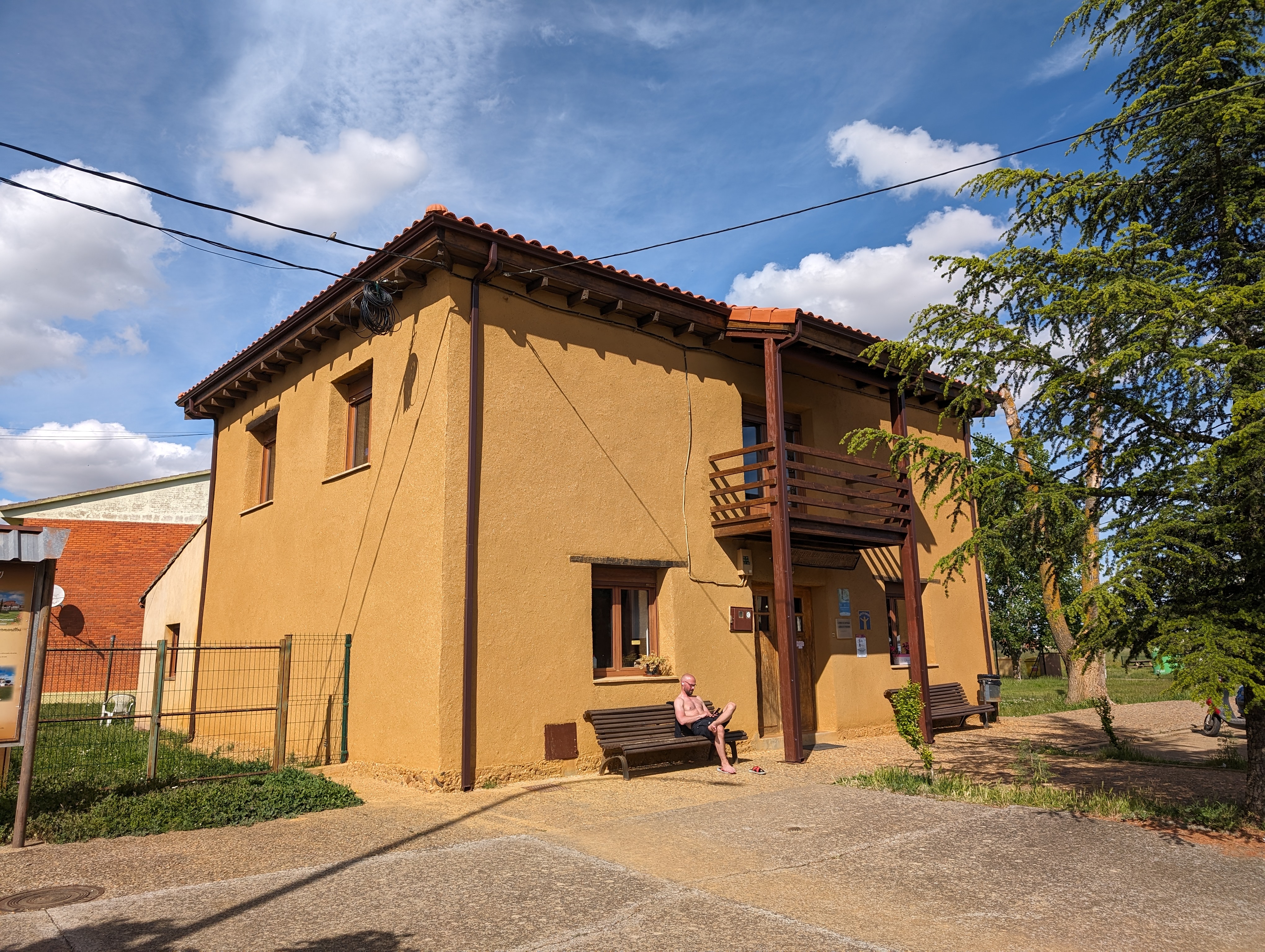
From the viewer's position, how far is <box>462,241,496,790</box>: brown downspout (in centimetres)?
888

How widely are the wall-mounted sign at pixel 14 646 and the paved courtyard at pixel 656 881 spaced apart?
3.15ft

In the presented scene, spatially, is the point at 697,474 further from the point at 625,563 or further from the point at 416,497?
the point at 416,497

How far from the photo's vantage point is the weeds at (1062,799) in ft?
23.4

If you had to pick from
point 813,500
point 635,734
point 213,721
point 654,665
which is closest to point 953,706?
point 813,500

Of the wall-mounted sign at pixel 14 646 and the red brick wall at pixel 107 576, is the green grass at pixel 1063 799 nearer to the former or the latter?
the wall-mounted sign at pixel 14 646

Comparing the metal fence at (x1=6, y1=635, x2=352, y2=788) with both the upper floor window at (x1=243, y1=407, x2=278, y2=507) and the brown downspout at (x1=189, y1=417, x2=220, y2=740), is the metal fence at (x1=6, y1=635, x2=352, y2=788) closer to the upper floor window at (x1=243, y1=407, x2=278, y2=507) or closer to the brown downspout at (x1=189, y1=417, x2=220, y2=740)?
the brown downspout at (x1=189, y1=417, x2=220, y2=740)

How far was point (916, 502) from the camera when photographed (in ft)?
48.0

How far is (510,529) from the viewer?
9773 mm

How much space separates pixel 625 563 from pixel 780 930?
20.9 feet

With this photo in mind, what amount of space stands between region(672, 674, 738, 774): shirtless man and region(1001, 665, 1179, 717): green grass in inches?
274

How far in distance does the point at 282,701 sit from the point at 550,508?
369 centimetres

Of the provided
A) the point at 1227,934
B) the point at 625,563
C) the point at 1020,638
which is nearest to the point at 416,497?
the point at 625,563

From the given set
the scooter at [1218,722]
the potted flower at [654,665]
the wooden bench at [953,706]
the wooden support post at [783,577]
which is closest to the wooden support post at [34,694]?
the potted flower at [654,665]

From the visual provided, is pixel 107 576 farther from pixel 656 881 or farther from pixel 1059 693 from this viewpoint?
pixel 1059 693
